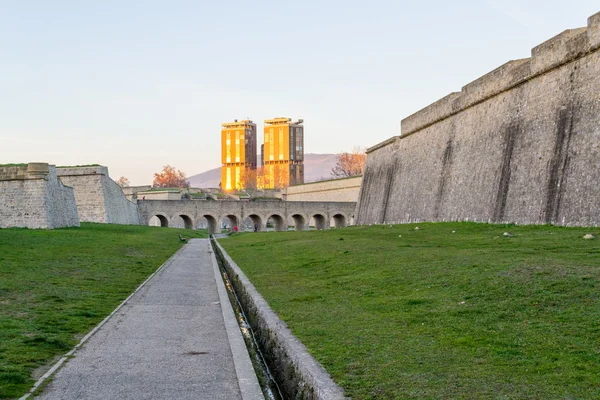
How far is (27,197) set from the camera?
3388cm

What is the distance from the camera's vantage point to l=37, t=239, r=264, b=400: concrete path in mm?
5691

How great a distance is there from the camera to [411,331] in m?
6.89

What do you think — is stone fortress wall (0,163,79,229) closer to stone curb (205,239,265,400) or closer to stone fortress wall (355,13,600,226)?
stone fortress wall (355,13,600,226)

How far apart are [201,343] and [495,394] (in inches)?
170

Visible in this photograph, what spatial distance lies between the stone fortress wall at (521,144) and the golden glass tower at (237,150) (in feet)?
513

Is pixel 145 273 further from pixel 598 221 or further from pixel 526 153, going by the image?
pixel 526 153

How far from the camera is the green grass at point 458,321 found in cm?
485

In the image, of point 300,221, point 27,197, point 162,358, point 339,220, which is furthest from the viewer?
point 300,221

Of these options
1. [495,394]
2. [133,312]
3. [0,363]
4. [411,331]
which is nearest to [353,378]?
[495,394]

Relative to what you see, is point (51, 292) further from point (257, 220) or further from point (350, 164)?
point (350, 164)

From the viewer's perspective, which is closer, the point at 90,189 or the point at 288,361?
the point at 288,361

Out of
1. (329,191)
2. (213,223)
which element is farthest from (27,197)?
(329,191)

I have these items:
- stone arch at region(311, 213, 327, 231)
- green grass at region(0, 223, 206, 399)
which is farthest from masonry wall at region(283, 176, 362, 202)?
green grass at region(0, 223, 206, 399)

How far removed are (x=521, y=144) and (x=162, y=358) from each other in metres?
19.1
